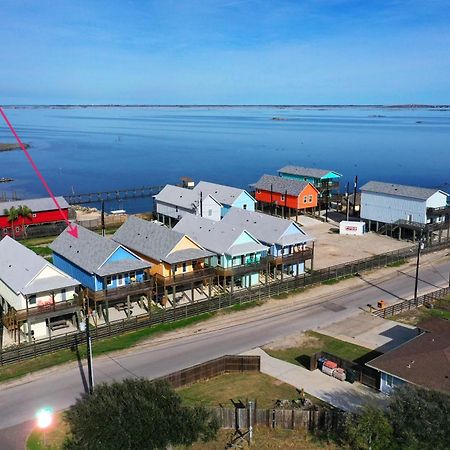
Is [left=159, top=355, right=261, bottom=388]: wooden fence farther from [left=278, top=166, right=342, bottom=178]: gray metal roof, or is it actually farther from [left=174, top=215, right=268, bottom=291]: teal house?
[left=278, top=166, right=342, bottom=178]: gray metal roof

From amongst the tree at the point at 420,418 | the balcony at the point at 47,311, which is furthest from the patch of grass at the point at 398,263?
the balcony at the point at 47,311

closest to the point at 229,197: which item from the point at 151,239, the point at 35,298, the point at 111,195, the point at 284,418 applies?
the point at 151,239

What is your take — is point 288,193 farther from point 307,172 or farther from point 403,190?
point 403,190

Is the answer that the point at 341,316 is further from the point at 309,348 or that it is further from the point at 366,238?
the point at 366,238

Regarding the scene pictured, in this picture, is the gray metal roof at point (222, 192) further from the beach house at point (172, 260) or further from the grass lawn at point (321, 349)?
the grass lawn at point (321, 349)

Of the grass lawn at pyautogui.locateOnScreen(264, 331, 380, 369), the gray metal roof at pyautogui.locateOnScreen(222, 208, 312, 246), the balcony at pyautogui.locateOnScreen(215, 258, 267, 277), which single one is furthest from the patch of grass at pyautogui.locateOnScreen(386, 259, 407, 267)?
the grass lawn at pyautogui.locateOnScreen(264, 331, 380, 369)

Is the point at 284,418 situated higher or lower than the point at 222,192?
lower
